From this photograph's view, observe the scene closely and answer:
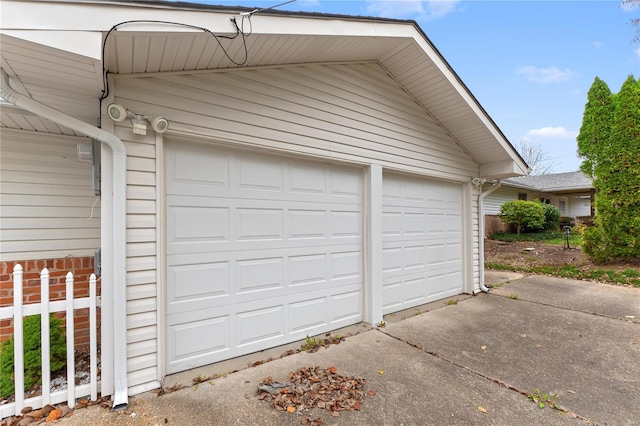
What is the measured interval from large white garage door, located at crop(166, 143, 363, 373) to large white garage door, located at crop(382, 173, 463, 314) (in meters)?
0.71

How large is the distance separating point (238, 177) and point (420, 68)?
312 cm

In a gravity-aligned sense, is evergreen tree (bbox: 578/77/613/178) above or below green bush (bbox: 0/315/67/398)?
above

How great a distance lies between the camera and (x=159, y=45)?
89.5 inches

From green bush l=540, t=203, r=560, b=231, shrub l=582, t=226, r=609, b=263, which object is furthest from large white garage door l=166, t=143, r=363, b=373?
green bush l=540, t=203, r=560, b=231

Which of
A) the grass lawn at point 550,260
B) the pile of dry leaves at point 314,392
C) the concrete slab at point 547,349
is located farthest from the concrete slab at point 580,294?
the pile of dry leaves at point 314,392

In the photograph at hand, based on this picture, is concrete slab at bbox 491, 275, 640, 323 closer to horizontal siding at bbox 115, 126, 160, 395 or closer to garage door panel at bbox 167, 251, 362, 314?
garage door panel at bbox 167, 251, 362, 314

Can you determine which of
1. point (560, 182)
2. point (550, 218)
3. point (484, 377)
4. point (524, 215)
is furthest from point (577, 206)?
point (484, 377)

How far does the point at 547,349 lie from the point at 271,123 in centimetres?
421

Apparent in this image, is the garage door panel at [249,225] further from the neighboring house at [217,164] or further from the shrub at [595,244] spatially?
the shrub at [595,244]

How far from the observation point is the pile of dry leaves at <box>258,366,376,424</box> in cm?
230

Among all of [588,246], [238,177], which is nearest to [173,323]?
[238,177]

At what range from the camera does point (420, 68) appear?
4148mm

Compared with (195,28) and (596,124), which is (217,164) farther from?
(596,124)

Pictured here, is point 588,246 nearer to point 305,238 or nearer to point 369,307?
point 369,307
